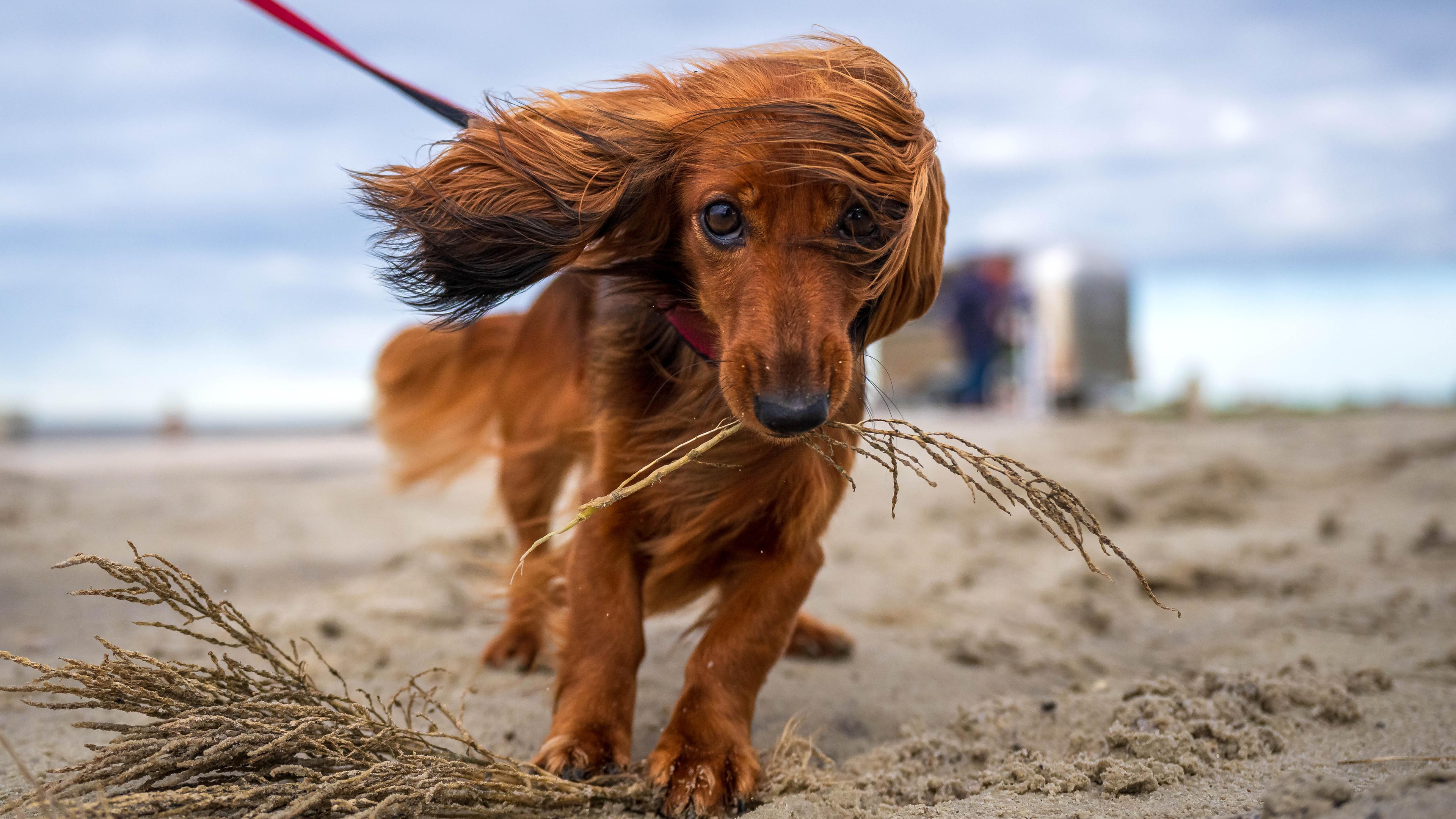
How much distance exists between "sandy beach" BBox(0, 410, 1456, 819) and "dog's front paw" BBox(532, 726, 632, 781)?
0.38 feet

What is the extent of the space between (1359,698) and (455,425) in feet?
10.1

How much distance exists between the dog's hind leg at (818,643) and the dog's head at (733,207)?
4.17 feet

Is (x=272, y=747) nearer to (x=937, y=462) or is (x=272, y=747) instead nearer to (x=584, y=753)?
(x=584, y=753)

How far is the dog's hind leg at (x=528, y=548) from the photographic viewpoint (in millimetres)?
2551

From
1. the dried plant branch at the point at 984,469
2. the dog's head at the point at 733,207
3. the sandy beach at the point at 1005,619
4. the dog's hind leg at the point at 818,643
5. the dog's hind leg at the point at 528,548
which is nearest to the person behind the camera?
the dog's head at the point at 733,207

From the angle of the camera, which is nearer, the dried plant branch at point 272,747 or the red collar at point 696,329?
the dried plant branch at point 272,747

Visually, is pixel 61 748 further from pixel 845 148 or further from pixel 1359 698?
pixel 1359 698

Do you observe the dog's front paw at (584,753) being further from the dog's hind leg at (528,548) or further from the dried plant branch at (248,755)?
the dog's hind leg at (528,548)

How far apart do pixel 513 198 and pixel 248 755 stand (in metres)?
1.12

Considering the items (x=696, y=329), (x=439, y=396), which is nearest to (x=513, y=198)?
(x=696, y=329)

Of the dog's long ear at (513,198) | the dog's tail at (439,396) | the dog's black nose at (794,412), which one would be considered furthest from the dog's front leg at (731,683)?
the dog's tail at (439,396)

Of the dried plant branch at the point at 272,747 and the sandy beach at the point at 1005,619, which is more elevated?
the dried plant branch at the point at 272,747

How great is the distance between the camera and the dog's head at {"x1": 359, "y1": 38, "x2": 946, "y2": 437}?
1729mm

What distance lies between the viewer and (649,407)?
2.21 m
